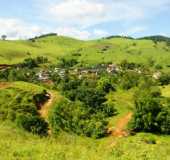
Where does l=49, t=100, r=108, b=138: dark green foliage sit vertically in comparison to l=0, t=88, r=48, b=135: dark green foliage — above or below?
below

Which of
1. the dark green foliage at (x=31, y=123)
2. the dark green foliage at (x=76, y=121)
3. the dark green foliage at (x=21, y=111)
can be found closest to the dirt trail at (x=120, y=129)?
the dark green foliage at (x=76, y=121)

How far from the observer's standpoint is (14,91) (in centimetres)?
14038

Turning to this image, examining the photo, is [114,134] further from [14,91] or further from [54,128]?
[14,91]

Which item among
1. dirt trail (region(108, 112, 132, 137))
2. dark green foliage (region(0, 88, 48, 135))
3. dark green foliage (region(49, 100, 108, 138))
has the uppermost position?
dark green foliage (region(0, 88, 48, 135))

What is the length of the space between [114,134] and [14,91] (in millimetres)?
45483

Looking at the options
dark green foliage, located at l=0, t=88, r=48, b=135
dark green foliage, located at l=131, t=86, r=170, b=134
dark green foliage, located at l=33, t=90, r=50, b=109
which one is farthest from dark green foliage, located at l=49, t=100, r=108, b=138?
dark green foliage, located at l=33, t=90, r=50, b=109

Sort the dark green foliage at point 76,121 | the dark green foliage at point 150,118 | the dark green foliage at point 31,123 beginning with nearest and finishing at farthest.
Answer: the dark green foliage at point 31,123 → the dark green foliage at point 76,121 → the dark green foliage at point 150,118

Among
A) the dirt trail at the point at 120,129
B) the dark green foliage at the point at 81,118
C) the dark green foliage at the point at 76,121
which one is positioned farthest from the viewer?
the dirt trail at the point at 120,129

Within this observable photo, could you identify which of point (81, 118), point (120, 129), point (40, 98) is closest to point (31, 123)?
point (81, 118)

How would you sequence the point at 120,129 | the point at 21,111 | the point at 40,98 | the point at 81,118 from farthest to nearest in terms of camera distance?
the point at 40,98 → the point at 120,129 → the point at 81,118 → the point at 21,111

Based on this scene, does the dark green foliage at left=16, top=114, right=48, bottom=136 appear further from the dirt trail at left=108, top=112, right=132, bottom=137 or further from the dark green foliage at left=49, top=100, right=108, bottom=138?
the dirt trail at left=108, top=112, right=132, bottom=137

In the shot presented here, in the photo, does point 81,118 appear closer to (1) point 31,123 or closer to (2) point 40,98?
(1) point 31,123

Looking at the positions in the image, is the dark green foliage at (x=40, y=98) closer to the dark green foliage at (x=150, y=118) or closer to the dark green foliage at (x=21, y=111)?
the dark green foliage at (x=21, y=111)

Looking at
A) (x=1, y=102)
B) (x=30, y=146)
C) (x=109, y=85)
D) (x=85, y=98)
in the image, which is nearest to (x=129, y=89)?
(x=109, y=85)
